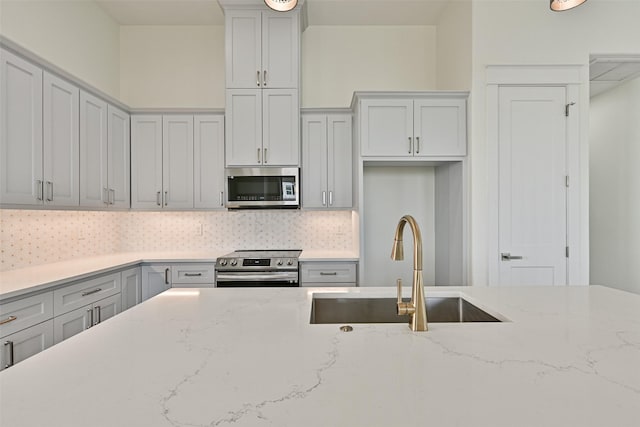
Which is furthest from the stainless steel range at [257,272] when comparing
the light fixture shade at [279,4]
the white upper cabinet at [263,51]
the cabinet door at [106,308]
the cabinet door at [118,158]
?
the light fixture shade at [279,4]

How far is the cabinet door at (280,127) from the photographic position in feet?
10.5

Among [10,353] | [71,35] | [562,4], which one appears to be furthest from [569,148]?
[71,35]

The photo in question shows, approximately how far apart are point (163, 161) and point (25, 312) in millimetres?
1792

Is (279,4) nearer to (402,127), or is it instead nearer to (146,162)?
(402,127)

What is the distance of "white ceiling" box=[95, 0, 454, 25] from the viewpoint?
320 cm

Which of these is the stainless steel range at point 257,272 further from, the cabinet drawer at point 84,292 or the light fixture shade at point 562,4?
the light fixture shade at point 562,4

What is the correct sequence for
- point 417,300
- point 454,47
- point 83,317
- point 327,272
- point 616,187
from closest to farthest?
point 417,300, point 83,317, point 327,272, point 454,47, point 616,187

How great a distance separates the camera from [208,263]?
304cm

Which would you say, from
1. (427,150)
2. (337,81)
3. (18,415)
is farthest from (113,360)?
(337,81)

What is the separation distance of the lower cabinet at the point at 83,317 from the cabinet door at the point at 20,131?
75 centimetres

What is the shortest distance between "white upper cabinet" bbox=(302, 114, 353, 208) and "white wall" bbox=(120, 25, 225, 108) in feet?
3.52

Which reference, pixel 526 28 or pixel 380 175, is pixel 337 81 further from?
pixel 526 28

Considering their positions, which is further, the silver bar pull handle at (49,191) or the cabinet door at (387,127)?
the cabinet door at (387,127)

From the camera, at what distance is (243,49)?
3184mm
